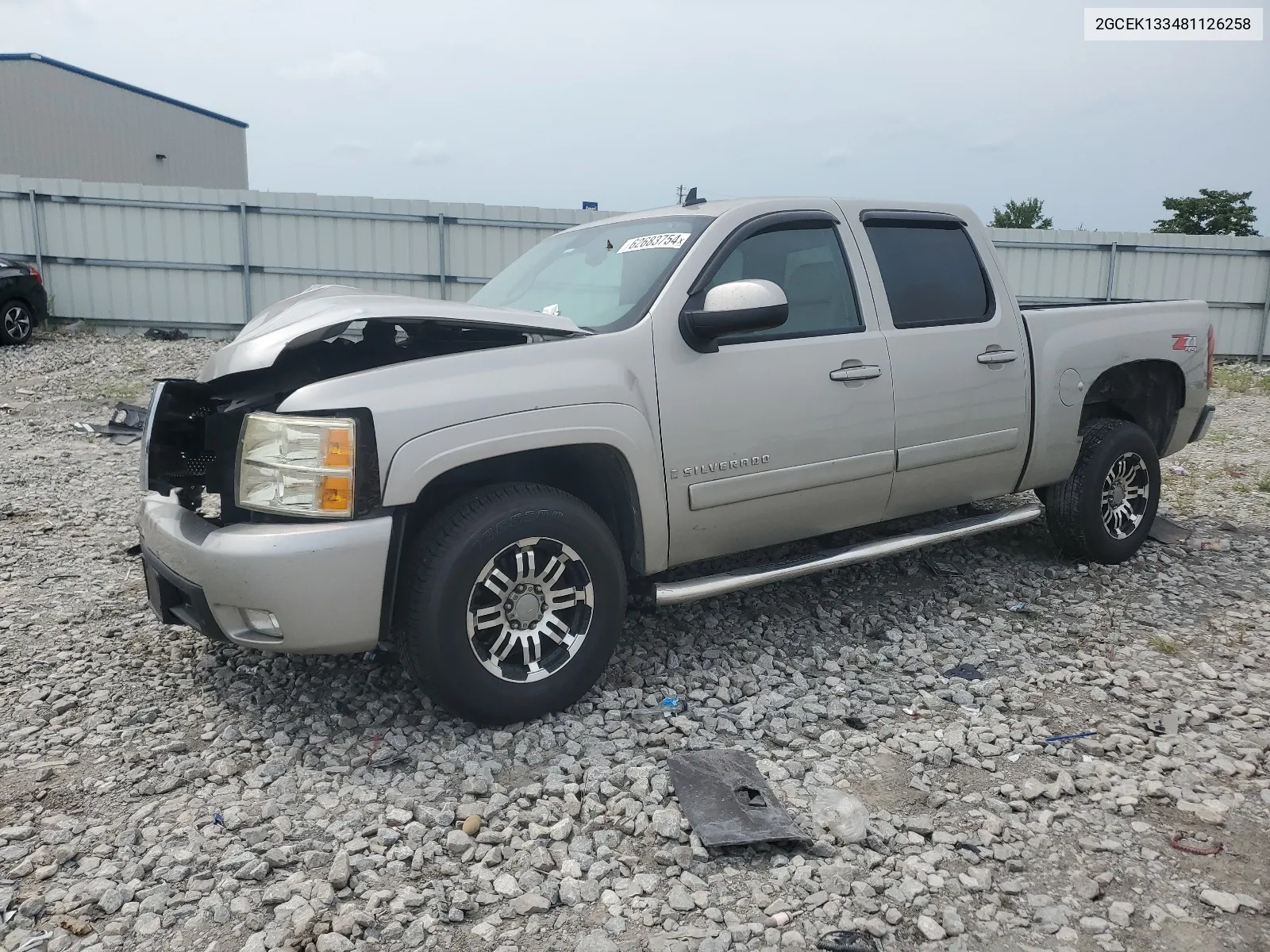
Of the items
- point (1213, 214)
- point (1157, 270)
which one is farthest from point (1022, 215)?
point (1157, 270)

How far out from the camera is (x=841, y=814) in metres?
2.84

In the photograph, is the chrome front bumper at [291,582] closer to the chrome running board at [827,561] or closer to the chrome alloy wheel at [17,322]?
the chrome running board at [827,561]

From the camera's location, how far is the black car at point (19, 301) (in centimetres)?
1277

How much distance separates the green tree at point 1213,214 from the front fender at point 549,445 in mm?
45391

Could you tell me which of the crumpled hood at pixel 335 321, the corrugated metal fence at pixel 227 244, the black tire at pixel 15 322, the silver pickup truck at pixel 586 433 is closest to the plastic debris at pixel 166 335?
the corrugated metal fence at pixel 227 244

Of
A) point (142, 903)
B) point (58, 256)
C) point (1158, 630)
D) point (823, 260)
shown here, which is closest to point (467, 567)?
point (142, 903)

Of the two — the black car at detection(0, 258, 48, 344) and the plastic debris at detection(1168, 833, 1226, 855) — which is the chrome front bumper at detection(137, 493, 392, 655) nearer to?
the plastic debris at detection(1168, 833, 1226, 855)

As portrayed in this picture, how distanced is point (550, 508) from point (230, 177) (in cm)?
3086

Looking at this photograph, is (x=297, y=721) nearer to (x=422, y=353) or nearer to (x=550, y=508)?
(x=550, y=508)

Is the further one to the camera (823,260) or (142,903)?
(823,260)

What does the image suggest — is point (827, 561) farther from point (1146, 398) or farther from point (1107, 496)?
point (1146, 398)

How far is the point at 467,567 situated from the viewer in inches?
121

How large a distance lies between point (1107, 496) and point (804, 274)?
2417 mm

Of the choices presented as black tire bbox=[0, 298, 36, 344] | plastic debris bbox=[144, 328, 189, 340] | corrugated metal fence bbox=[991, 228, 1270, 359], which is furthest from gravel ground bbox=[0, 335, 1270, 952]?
corrugated metal fence bbox=[991, 228, 1270, 359]
